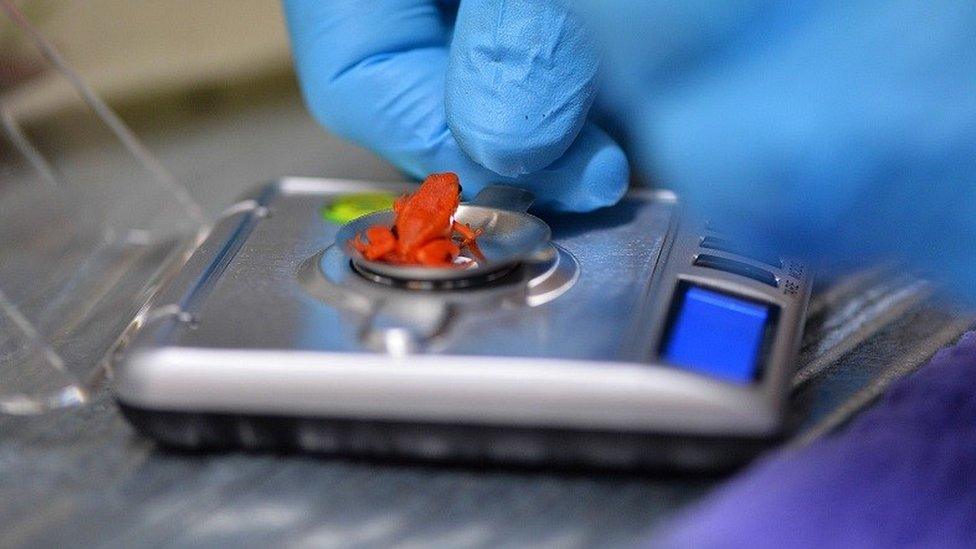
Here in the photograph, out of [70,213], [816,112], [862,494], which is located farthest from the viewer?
[70,213]

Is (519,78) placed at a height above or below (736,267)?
above

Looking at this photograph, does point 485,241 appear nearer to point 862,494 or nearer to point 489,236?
point 489,236

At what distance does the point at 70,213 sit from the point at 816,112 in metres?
0.59

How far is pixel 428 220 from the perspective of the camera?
0.63 m

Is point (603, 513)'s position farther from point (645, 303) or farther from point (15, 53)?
point (15, 53)

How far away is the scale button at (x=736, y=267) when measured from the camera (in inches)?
25.7

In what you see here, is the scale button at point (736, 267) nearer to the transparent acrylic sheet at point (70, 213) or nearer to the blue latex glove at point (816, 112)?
the blue latex glove at point (816, 112)

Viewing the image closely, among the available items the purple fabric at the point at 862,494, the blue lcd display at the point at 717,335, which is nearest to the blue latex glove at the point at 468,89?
the blue lcd display at the point at 717,335

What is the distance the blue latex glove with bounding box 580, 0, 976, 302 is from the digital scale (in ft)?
0.22

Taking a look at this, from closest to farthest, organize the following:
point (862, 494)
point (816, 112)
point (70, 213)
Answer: point (862, 494)
point (816, 112)
point (70, 213)

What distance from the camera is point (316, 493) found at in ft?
1.80

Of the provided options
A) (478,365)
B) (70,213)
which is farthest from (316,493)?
(70,213)

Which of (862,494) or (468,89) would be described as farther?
(468,89)

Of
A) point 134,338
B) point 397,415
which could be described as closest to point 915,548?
point 397,415
